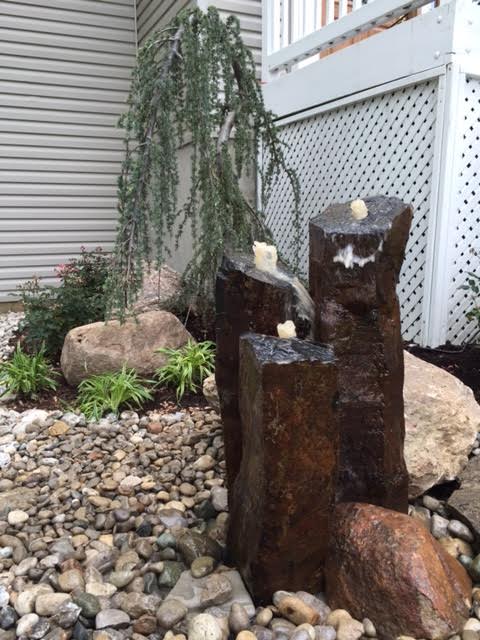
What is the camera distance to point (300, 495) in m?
1.34

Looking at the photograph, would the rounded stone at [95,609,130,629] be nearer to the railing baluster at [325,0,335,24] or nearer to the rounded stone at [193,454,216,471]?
the rounded stone at [193,454,216,471]

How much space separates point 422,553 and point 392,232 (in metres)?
0.88

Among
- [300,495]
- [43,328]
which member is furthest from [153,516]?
[43,328]

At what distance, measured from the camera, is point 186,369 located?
123 inches

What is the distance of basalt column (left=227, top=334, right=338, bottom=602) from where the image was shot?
127 cm

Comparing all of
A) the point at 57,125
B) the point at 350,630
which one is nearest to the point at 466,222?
the point at 350,630

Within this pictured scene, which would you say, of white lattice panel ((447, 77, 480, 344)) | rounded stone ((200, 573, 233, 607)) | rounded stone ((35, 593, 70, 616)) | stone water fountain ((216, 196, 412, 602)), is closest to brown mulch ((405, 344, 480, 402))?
white lattice panel ((447, 77, 480, 344))

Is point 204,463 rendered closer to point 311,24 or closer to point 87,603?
point 87,603

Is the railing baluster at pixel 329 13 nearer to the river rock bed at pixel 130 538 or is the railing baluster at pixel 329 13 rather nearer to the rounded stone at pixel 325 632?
the river rock bed at pixel 130 538

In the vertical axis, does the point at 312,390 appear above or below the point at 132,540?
above

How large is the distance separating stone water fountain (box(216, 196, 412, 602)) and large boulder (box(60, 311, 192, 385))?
170 centimetres

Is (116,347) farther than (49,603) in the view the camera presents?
Yes

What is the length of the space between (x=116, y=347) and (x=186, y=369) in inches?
20.0

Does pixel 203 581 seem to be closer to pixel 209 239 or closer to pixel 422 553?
pixel 422 553
